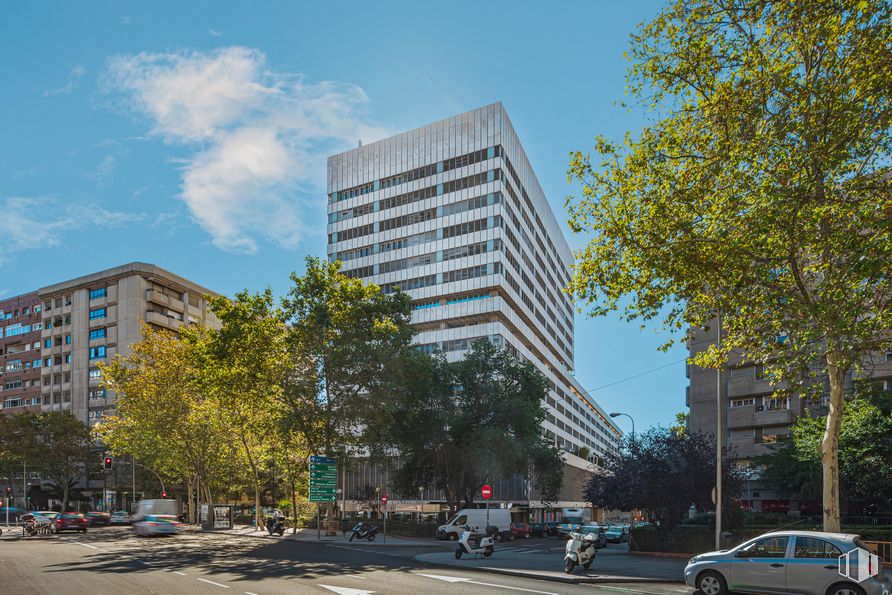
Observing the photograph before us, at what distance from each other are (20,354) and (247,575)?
10436 centimetres

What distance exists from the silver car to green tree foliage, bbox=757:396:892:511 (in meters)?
24.2

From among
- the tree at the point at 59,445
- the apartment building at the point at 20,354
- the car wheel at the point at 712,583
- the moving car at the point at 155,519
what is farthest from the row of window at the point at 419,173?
the car wheel at the point at 712,583

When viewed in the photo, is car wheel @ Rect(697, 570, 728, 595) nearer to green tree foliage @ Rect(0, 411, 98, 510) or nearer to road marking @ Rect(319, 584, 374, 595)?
road marking @ Rect(319, 584, 374, 595)

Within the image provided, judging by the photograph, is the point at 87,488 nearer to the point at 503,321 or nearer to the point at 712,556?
the point at 503,321

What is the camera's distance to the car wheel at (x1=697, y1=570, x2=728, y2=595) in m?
16.6

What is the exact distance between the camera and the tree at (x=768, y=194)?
1777cm

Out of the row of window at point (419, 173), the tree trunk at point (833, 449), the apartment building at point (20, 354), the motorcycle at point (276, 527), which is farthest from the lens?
the apartment building at point (20, 354)

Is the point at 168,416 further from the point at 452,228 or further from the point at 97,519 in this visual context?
the point at 452,228

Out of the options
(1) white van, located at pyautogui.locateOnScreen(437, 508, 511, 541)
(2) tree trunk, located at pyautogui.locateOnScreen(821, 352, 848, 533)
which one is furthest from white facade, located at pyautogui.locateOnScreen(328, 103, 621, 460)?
(2) tree trunk, located at pyautogui.locateOnScreen(821, 352, 848, 533)

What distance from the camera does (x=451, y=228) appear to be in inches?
3246

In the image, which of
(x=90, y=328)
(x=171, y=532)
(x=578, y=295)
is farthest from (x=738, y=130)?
(x=90, y=328)

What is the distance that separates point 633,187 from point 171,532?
114 feet

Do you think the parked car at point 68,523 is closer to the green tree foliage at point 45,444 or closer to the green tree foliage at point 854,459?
the green tree foliage at point 45,444

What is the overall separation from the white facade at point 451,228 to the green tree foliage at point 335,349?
3532 cm
